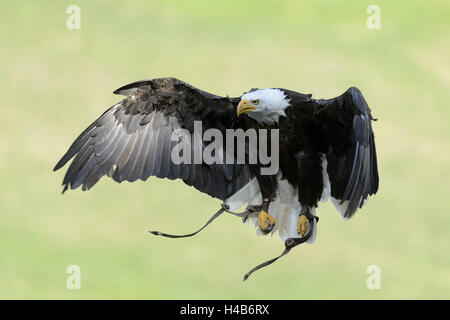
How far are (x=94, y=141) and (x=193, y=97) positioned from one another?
103 cm

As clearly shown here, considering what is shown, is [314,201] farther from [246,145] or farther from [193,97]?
[193,97]

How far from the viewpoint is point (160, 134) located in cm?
859

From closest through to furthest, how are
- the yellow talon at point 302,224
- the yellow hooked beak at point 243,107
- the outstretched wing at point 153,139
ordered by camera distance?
1. the yellow hooked beak at point 243,107
2. the yellow talon at point 302,224
3. the outstretched wing at point 153,139

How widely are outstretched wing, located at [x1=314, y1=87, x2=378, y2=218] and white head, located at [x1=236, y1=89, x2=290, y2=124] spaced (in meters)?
0.32

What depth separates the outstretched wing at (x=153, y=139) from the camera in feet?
27.6

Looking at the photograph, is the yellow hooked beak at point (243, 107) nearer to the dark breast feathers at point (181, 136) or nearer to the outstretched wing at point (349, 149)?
the dark breast feathers at point (181, 136)

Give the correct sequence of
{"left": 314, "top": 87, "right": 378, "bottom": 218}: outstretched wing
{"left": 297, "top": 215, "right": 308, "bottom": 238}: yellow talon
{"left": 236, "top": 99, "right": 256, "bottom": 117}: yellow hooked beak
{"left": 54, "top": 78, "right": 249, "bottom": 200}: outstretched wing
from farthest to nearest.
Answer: {"left": 54, "top": 78, "right": 249, "bottom": 200}: outstretched wing
{"left": 297, "top": 215, "right": 308, "bottom": 238}: yellow talon
{"left": 236, "top": 99, "right": 256, "bottom": 117}: yellow hooked beak
{"left": 314, "top": 87, "right": 378, "bottom": 218}: outstretched wing

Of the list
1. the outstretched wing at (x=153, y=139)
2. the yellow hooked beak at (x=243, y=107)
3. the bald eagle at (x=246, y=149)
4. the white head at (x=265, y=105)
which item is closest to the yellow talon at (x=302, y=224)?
the bald eagle at (x=246, y=149)

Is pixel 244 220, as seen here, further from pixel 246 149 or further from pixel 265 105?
pixel 265 105

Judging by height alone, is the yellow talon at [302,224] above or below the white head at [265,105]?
below

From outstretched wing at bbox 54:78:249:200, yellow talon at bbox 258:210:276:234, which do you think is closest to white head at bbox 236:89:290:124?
outstretched wing at bbox 54:78:249:200

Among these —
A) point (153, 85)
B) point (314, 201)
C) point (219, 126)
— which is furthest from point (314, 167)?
point (153, 85)

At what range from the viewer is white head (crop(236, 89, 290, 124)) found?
8125 mm

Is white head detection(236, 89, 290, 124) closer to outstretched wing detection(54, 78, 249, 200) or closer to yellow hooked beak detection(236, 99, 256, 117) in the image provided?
yellow hooked beak detection(236, 99, 256, 117)
